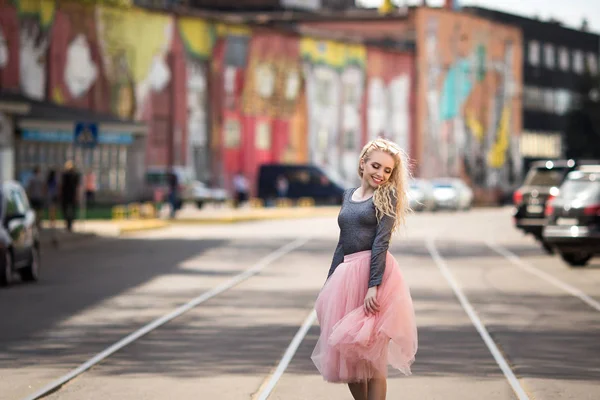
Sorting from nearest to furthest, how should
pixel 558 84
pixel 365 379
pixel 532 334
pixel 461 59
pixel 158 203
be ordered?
pixel 365 379 → pixel 532 334 → pixel 158 203 → pixel 461 59 → pixel 558 84

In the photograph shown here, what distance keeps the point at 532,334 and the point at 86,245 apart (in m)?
21.4

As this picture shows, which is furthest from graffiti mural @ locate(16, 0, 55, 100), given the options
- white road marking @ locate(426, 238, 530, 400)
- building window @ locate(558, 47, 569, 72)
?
building window @ locate(558, 47, 569, 72)

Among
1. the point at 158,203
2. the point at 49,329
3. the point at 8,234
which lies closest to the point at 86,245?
the point at 8,234

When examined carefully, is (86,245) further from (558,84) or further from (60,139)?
(558,84)

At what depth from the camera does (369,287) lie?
8250 mm

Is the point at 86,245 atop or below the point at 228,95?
below

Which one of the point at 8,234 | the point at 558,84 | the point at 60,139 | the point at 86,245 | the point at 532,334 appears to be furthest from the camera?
the point at 558,84

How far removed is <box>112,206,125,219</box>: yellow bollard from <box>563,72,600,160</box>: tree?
61553 mm

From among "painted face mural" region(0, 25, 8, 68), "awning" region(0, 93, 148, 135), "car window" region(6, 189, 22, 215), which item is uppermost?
"painted face mural" region(0, 25, 8, 68)

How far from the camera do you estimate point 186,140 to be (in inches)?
2936

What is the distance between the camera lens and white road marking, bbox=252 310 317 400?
10767 mm

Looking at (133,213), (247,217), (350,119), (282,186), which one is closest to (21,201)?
(133,213)

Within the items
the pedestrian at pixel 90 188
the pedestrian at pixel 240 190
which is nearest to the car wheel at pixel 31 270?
the pedestrian at pixel 90 188

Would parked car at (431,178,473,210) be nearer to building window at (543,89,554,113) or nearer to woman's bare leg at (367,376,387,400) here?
building window at (543,89,554,113)
